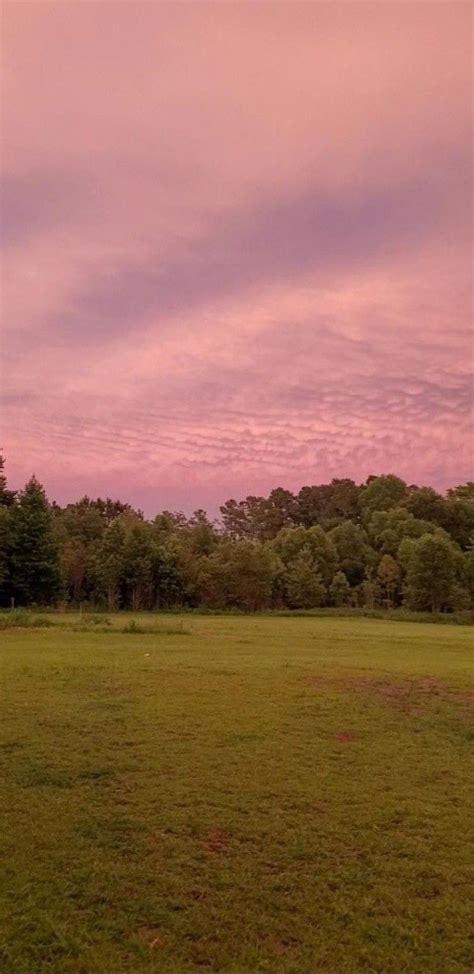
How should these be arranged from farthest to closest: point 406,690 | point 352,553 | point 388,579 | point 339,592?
point 352,553, point 388,579, point 339,592, point 406,690

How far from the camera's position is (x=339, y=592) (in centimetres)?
6031

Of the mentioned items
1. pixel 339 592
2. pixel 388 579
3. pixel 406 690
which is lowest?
pixel 339 592

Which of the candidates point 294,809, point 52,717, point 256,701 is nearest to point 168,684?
point 256,701

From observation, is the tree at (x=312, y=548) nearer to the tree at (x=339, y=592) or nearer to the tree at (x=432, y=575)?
the tree at (x=339, y=592)

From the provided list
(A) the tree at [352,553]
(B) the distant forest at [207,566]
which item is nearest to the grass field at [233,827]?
(B) the distant forest at [207,566]

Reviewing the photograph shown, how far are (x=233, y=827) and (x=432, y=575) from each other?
2043 inches

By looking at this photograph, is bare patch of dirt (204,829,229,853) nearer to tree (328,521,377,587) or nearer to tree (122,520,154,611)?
tree (122,520,154,611)

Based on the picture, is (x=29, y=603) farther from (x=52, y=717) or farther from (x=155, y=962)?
(x=155, y=962)

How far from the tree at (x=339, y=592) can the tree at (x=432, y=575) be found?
6.19 meters

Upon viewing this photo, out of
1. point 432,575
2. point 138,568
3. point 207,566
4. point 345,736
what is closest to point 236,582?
point 207,566

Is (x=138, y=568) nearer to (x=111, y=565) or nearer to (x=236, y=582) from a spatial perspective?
(x=111, y=565)

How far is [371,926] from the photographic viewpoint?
452 cm

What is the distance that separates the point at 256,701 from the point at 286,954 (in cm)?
681

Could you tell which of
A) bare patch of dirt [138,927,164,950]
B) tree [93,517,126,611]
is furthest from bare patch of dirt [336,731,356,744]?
tree [93,517,126,611]
